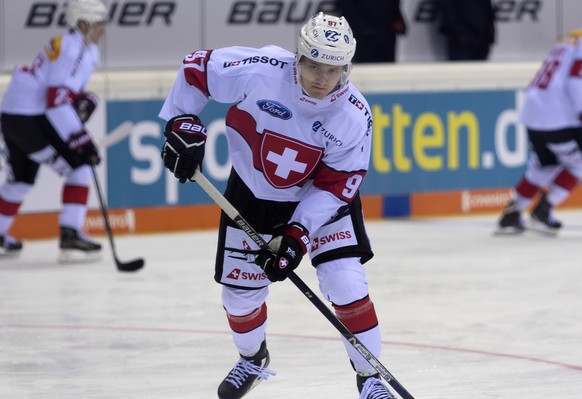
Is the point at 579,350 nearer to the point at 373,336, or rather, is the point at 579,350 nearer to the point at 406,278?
the point at 373,336

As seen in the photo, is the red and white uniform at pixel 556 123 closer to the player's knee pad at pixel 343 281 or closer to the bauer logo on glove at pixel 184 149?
the player's knee pad at pixel 343 281

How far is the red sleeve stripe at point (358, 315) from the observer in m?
4.06

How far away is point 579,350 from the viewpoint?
17.0 ft

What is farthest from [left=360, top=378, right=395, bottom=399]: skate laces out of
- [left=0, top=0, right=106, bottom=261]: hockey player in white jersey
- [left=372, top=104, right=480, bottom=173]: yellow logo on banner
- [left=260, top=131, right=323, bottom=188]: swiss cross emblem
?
[left=372, top=104, right=480, bottom=173]: yellow logo on banner

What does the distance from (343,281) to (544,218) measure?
15.3 ft

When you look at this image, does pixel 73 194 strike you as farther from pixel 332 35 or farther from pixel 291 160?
pixel 332 35

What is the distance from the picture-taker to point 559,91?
8242 mm

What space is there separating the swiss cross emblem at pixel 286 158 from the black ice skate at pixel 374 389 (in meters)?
0.61

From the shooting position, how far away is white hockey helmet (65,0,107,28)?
725 centimetres

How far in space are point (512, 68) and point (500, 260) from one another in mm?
2387

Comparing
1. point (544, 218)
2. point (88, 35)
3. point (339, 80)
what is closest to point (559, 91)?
point (544, 218)

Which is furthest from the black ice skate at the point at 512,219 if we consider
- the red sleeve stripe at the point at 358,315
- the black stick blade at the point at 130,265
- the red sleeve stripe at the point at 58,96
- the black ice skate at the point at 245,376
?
the red sleeve stripe at the point at 358,315

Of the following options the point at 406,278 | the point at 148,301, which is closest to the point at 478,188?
the point at 406,278

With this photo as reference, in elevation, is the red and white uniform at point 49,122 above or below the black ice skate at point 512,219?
above
